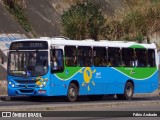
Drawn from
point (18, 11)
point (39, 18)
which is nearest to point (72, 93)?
point (18, 11)

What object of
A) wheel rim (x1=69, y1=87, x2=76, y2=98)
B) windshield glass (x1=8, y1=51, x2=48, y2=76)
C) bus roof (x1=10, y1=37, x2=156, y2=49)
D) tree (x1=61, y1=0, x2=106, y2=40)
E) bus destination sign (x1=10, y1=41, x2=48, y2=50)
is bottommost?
wheel rim (x1=69, y1=87, x2=76, y2=98)

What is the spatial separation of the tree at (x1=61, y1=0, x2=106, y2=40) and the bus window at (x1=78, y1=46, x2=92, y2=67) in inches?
512

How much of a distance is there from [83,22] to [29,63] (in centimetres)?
1597

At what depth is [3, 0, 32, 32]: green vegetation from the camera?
47.9 metres

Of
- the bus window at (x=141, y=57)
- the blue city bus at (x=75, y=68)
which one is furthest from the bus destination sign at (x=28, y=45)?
the bus window at (x=141, y=57)

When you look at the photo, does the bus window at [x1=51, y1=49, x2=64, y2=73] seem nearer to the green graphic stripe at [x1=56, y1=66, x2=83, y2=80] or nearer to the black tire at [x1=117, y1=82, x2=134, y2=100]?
the green graphic stripe at [x1=56, y1=66, x2=83, y2=80]

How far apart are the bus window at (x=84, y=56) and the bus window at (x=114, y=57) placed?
1534 millimetres

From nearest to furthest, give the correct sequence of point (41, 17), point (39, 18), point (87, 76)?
point (87, 76) → point (39, 18) → point (41, 17)

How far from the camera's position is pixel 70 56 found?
31938 millimetres

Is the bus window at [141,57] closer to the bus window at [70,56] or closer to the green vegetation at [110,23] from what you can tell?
the bus window at [70,56]

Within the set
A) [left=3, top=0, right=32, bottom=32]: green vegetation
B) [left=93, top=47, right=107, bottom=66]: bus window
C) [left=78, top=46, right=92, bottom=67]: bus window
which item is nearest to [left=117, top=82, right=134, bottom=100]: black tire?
[left=93, top=47, right=107, bottom=66]: bus window

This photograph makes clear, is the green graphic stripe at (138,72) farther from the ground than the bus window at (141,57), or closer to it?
closer to it

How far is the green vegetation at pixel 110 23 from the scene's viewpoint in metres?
46.6

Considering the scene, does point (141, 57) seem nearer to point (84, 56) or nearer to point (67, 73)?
point (84, 56)
